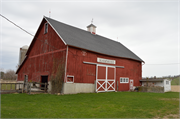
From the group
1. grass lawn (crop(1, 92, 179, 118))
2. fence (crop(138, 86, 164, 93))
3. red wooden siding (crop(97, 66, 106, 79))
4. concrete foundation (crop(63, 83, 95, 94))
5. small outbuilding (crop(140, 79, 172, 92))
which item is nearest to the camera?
grass lawn (crop(1, 92, 179, 118))

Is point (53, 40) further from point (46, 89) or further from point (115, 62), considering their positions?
point (115, 62)

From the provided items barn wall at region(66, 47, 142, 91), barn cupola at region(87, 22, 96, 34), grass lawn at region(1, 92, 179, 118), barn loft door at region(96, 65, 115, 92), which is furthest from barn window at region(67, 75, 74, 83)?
barn cupola at region(87, 22, 96, 34)

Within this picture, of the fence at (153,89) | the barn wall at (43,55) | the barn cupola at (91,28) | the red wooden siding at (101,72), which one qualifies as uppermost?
the barn cupola at (91,28)

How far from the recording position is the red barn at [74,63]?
14.4 m

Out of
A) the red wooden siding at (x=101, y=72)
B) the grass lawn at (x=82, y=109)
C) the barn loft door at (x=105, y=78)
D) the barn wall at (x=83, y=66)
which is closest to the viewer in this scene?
the grass lawn at (x=82, y=109)

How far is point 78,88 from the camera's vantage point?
14.5 metres

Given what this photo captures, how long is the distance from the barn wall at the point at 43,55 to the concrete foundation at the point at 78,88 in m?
2.57

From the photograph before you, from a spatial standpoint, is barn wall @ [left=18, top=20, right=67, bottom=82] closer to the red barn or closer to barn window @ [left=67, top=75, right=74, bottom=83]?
the red barn

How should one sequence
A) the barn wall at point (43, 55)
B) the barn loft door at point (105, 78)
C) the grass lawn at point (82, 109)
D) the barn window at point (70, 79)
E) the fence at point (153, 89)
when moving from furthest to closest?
1. the fence at point (153, 89)
2. the barn loft door at point (105, 78)
3. the barn wall at point (43, 55)
4. the barn window at point (70, 79)
5. the grass lawn at point (82, 109)

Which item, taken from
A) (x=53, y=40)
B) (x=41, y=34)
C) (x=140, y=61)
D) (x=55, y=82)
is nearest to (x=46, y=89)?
(x=55, y=82)

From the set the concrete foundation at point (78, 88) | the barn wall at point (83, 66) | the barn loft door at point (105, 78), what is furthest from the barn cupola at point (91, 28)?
the concrete foundation at point (78, 88)

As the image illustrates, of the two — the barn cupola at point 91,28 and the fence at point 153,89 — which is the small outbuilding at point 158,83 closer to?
the fence at point 153,89

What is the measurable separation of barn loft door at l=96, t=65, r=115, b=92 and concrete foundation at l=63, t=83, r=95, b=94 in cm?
97

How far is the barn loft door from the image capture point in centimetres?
1658
